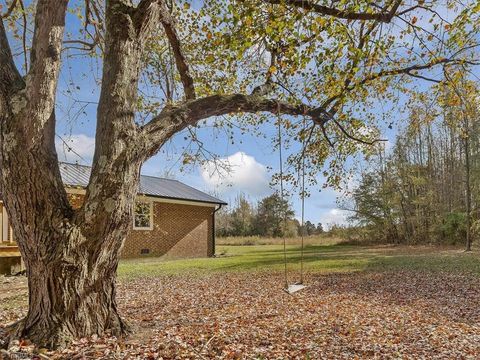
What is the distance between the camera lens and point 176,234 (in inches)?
643

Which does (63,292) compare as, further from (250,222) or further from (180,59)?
(250,222)

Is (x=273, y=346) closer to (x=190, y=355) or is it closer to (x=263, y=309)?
(x=190, y=355)

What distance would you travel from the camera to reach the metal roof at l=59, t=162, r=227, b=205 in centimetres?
1327

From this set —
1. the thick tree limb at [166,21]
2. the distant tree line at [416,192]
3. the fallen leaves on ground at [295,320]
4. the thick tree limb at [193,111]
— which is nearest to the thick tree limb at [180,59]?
the thick tree limb at [166,21]

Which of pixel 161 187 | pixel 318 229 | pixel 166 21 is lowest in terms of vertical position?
pixel 318 229

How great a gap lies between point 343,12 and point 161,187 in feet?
42.6

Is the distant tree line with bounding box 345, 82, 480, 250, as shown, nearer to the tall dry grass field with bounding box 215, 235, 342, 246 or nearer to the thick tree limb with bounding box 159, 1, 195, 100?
the tall dry grass field with bounding box 215, 235, 342, 246

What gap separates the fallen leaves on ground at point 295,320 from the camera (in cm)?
357

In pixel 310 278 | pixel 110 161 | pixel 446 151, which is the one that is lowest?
pixel 310 278

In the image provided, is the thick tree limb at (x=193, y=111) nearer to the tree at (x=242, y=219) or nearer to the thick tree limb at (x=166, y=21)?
the thick tree limb at (x=166, y=21)

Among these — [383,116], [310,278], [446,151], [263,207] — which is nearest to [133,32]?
[383,116]

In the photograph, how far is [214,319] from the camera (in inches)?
193

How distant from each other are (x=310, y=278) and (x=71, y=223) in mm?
6974

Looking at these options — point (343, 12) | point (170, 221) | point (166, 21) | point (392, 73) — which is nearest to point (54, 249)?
point (166, 21)
